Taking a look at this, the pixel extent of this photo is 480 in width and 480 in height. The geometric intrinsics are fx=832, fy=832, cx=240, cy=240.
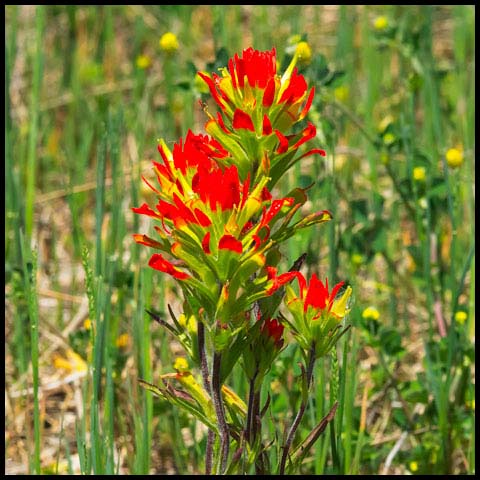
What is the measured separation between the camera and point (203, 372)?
2.90 ft

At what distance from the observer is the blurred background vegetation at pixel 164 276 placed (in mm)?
1312

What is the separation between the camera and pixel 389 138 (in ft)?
5.45

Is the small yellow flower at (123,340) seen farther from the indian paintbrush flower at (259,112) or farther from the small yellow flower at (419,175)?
the indian paintbrush flower at (259,112)

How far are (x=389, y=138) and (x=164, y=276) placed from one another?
0.53m

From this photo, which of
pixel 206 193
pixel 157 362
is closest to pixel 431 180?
pixel 157 362

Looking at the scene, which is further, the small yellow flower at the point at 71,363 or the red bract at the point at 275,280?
the small yellow flower at the point at 71,363

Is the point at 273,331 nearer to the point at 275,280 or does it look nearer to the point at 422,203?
the point at 275,280

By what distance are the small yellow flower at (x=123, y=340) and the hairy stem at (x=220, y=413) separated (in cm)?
75

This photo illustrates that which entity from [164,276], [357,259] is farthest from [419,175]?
[164,276]

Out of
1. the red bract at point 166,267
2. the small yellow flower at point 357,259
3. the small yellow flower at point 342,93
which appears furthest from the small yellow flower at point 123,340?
the small yellow flower at point 342,93

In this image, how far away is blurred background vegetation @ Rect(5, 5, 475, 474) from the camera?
1312mm

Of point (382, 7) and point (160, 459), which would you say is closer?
Answer: point (160, 459)

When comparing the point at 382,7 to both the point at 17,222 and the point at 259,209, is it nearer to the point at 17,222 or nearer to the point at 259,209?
the point at 17,222

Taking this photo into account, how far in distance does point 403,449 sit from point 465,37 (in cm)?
156
